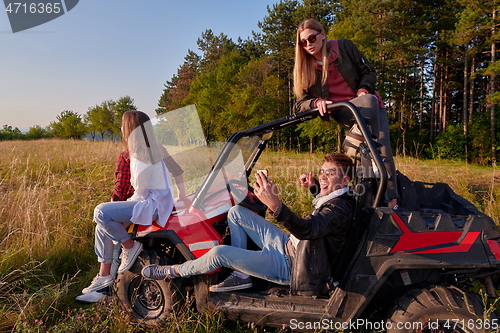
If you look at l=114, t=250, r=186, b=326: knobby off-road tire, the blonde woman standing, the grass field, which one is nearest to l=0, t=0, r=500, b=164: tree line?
the grass field

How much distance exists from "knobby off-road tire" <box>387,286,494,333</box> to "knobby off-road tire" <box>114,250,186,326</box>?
5.14 ft

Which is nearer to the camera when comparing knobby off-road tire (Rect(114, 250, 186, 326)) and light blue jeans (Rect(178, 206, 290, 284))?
light blue jeans (Rect(178, 206, 290, 284))

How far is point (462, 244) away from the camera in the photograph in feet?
6.91

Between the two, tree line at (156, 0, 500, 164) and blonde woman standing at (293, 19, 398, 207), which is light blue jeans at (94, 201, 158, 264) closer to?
blonde woman standing at (293, 19, 398, 207)

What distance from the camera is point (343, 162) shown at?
8.14 ft

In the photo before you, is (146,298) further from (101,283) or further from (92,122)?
(92,122)

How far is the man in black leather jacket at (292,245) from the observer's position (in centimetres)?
210

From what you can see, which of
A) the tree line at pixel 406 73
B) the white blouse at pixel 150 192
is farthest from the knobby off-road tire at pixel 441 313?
the tree line at pixel 406 73

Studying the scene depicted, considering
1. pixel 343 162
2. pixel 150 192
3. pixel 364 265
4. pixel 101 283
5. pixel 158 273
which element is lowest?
pixel 101 283

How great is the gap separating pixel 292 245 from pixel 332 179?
1.94 ft

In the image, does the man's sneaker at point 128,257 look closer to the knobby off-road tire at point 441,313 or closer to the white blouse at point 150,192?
the white blouse at point 150,192

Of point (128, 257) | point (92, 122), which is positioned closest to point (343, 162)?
point (128, 257)

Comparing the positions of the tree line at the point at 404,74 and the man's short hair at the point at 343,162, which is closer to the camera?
the man's short hair at the point at 343,162

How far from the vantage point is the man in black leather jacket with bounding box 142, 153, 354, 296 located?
2104mm
